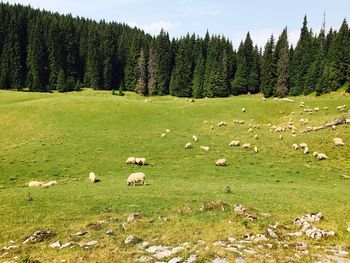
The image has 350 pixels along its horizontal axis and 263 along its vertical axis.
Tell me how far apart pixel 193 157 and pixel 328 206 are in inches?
815

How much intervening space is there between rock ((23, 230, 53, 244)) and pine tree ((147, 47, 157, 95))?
104943 millimetres

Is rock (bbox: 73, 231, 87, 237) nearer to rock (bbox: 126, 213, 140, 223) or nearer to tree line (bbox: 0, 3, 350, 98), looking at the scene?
rock (bbox: 126, 213, 140, 223)

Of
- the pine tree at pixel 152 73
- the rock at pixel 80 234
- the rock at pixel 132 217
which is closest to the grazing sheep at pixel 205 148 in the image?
the rock at pixel 132 217

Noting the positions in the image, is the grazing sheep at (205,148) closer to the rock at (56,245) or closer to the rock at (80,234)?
the rock at (80,234)

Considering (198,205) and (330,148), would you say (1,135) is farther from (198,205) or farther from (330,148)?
(330,148)

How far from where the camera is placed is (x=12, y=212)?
21766 millimetres

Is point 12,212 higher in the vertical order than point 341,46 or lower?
lower

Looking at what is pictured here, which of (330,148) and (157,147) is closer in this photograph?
(330,148)

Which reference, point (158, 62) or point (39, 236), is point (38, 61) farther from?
point (39, 236)

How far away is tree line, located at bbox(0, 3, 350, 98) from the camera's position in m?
112

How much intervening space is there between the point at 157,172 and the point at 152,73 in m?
88.4

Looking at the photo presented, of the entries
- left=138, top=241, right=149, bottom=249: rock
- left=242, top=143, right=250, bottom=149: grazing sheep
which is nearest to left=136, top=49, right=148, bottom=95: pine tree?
left=242, top=143, right=250, bottom=149: grazing sheep

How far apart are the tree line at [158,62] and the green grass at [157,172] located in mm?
48095

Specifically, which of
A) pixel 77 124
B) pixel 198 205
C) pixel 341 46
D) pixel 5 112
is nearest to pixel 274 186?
pixel 198 205
